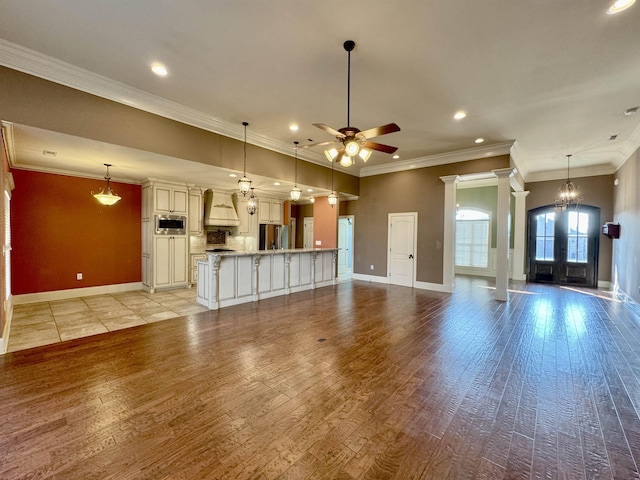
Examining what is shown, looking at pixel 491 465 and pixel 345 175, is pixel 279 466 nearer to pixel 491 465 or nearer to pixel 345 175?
pixel 491 465

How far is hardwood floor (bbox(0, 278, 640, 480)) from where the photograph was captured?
1.74 meters

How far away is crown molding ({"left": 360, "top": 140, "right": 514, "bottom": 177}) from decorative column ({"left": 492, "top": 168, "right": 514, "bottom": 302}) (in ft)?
1.58

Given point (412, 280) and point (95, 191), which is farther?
point (412, 280)

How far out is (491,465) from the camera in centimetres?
174

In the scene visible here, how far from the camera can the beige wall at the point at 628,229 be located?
545 centimetres

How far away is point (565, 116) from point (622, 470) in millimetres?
5059

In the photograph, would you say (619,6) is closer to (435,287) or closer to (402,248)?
(435,287)

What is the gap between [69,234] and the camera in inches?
233

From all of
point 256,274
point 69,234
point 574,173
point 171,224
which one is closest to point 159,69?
point 256,274

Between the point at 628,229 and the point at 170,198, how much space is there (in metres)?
10.4

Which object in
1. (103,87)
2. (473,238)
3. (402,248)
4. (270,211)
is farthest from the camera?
(473,238)

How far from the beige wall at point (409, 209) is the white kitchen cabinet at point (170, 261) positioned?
495 centimetres

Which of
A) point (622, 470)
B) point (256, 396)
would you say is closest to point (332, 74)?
point (256, 396)

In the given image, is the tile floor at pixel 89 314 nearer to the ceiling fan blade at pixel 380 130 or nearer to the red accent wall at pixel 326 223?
the red accent wall at pixel 326 223
